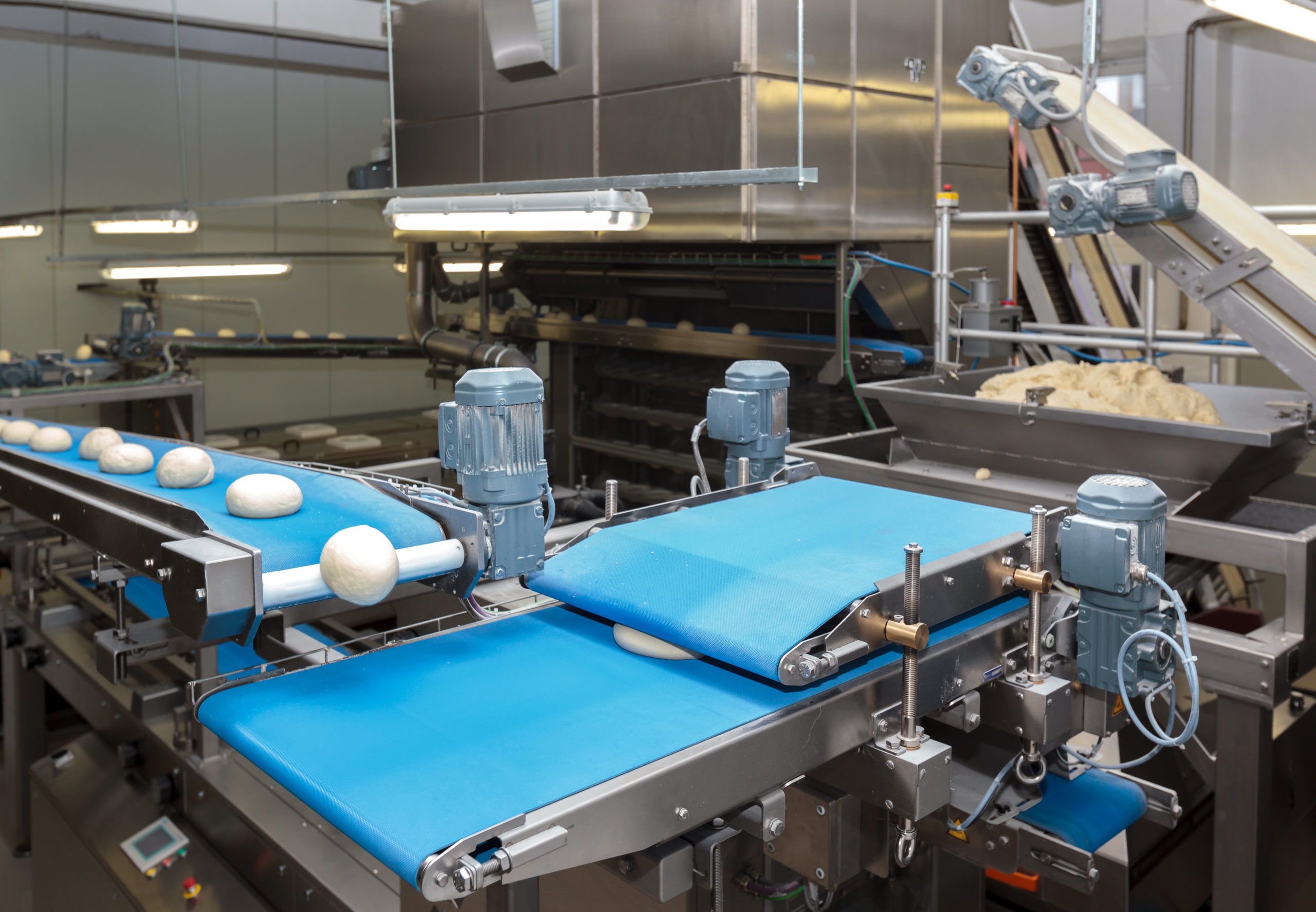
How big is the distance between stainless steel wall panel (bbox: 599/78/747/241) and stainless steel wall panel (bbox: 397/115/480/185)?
113 centimetres

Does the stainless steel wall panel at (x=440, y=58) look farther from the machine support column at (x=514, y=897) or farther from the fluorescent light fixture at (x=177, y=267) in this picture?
the machine support column at (x=514, y=897)

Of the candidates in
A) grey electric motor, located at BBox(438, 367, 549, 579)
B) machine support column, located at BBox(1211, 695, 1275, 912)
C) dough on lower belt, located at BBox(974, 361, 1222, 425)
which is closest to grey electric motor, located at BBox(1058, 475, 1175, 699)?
grey electric motor, located at BBox(438, 367, 549, 579)

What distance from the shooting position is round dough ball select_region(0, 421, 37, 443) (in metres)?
2.42

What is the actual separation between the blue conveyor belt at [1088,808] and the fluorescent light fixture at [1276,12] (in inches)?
63.5

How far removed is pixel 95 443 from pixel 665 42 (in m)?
2.96

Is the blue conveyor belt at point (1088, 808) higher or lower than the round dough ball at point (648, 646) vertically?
lower

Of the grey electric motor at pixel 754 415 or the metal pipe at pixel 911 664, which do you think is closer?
the metal pipe at pixel 911 664

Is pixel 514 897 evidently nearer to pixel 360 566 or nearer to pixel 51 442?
pixel 360 566

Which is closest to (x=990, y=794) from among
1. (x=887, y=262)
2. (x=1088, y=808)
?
(x=1088, y=808)

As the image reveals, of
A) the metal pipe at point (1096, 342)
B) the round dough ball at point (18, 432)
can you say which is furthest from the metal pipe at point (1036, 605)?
the round dough ball at point (18, 432)

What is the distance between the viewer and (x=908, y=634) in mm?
1244

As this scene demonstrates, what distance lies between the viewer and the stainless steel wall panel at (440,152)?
5.47 metres

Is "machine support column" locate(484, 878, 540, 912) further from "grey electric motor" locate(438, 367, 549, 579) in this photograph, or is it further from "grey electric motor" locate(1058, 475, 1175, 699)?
"grey electric motor" locate(1058, 475, 1175, 699)

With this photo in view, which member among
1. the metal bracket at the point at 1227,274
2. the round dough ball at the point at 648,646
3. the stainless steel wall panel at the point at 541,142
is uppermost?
the stainless steel wall panel at the point at 541,142
